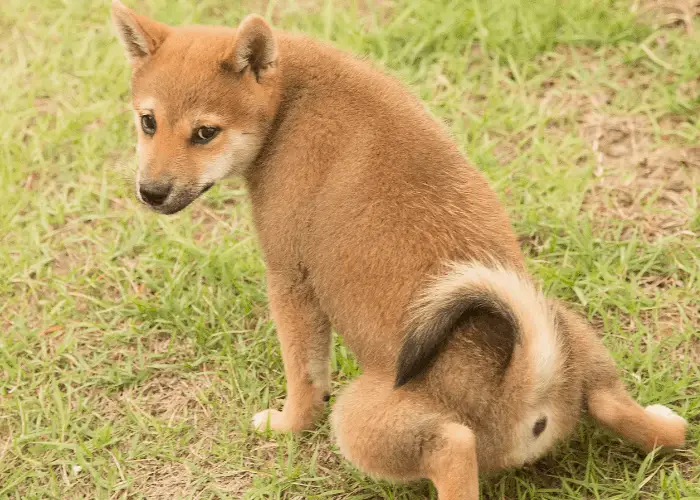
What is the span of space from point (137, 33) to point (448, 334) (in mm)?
1912

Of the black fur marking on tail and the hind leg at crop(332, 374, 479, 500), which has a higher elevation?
the black fur marking on tail

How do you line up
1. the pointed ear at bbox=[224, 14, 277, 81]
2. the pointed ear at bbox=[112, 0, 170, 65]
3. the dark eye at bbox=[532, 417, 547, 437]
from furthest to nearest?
the pointed ear at bbox=[112, 0, 170, 65] < the pointed ear at bbox=[224, 14, 277, 81] < the dark eye at bbox=[532, 417, 547, 437]

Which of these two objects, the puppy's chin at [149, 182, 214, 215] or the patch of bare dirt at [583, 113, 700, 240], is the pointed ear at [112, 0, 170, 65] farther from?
the patch of bare dirt at [583, 113, 700, 240]

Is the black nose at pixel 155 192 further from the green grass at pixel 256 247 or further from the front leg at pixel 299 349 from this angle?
the green grass at pixel 256 247

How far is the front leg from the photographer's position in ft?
13.0

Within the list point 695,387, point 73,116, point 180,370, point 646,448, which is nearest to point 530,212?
point 695,387

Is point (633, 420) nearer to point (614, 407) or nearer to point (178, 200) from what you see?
point (614, 407)

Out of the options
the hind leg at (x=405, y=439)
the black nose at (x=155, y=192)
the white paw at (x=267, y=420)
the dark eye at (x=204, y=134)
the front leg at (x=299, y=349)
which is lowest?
the white paw at (x=267, y=420)

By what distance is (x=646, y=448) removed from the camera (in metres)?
3.79

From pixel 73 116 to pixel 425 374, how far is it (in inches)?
141

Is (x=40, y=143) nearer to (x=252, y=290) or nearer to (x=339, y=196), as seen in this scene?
(x=252, y=290)

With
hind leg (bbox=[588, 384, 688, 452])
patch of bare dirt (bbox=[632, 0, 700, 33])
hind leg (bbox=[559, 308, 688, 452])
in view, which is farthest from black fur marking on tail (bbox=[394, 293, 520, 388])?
patch of bare dirt (bbox=[632, 0, 700, 33])

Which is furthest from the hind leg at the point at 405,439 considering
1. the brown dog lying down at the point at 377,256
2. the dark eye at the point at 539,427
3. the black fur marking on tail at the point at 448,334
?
the dark eye at the point at 539,427

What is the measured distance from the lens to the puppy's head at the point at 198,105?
381 centimetres
